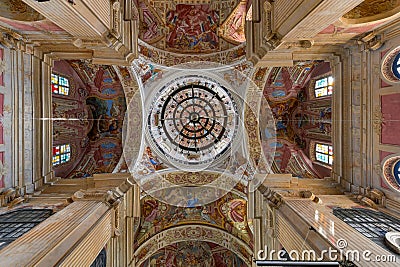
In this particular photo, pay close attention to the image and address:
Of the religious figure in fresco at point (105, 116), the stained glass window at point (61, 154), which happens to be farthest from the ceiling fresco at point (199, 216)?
the stained glass window at point (61, 154)

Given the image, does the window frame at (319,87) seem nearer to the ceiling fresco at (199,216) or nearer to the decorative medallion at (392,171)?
the decorative medallion at (392,171)

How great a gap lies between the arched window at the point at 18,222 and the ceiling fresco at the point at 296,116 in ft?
35.1

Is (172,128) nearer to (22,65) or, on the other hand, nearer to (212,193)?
(212,193)

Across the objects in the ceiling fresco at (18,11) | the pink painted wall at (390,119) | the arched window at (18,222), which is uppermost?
the ceiling fresco at (18,11)

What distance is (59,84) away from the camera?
1262 cm

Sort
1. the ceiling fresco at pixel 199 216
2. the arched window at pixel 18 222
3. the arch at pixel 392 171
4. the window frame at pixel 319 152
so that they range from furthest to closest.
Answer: the ceiling fresco at pixel 199 216, the window frame at pixel 319 152, the arch at pixel 392 171, the arched window at pixel 18 222

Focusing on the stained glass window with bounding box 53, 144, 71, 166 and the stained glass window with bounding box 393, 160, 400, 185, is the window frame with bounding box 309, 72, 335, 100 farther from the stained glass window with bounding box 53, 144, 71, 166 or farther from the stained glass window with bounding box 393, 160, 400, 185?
the stained glass window with bounding box 53, 144, 71, 166

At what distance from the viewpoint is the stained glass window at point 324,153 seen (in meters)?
12.9

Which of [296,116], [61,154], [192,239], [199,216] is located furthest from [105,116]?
[296,116]

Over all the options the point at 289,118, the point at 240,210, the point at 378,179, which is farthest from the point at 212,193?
the point at 378,179

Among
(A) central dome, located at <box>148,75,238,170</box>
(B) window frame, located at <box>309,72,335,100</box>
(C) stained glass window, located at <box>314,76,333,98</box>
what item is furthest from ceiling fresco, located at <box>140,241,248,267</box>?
(C) stained glass window, located at <box>314,76,333,98</box>

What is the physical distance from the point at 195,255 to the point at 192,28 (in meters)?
12.3

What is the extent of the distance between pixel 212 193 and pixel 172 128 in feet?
13.6

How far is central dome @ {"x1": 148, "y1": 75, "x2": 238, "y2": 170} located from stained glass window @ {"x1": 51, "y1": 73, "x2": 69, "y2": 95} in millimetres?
4094
